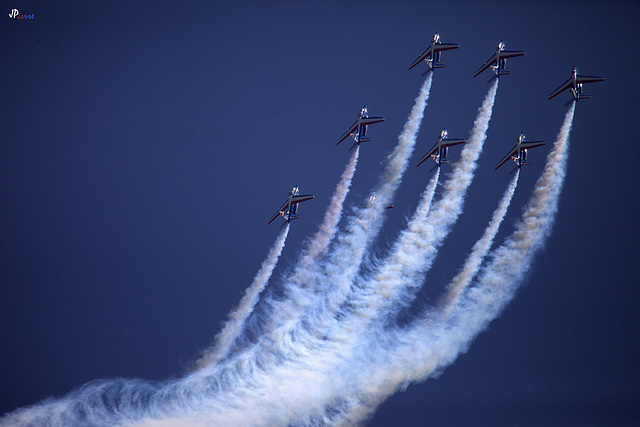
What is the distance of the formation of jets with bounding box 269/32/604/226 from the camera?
4281cm

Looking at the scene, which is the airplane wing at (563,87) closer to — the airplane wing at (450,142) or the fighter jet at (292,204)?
the airplane wing at (450,142)

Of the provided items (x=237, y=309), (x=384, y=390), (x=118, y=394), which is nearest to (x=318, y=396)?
(x=384, y=390)

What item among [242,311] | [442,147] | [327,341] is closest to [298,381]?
[327,341]

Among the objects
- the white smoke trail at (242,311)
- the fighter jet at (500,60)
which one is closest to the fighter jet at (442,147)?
the fighter jet at (500,60)

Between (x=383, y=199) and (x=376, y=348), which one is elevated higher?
(x=383, y=199)

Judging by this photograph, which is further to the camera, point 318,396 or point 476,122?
point 476,122

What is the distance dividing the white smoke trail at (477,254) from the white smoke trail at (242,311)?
9.59m

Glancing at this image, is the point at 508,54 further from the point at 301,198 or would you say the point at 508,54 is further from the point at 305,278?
the point at 305,278

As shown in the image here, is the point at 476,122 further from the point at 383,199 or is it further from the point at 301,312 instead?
the point at 301,312

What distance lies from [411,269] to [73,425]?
1885 cm

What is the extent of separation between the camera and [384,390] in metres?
40.2

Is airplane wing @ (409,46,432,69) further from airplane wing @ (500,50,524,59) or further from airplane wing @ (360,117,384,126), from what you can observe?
airplane wing @ (500,50,524,59)

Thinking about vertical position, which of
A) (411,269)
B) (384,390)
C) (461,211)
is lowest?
(384,390)

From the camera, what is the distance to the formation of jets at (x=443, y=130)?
42.8m
